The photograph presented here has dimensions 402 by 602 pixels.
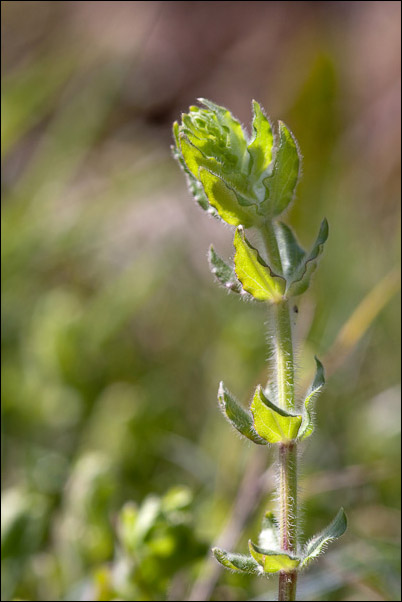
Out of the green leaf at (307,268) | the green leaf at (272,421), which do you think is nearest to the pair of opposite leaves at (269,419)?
the green leaf at (272,421)

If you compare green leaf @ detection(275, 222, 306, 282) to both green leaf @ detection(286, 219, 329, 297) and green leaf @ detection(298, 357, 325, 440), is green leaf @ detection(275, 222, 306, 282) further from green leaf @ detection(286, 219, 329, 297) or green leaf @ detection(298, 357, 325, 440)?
green leaf @ detection(298, 357, 325, 440)

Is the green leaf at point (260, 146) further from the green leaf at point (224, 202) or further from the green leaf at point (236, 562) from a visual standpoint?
the green leaf at point (236, 562)

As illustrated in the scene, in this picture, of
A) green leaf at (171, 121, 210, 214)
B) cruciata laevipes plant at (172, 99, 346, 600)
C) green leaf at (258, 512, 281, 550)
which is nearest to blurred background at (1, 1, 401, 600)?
green leaf at (258, 512, 281, 550)

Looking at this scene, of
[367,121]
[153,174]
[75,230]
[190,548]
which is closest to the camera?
[190,548]

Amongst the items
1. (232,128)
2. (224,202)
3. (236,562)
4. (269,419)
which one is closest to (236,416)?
(269,419)

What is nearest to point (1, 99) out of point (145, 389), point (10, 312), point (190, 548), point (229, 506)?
point (10, 312)

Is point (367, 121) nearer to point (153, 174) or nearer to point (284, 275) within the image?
point (153, 174)

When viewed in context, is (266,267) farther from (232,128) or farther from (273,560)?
(273,560)
